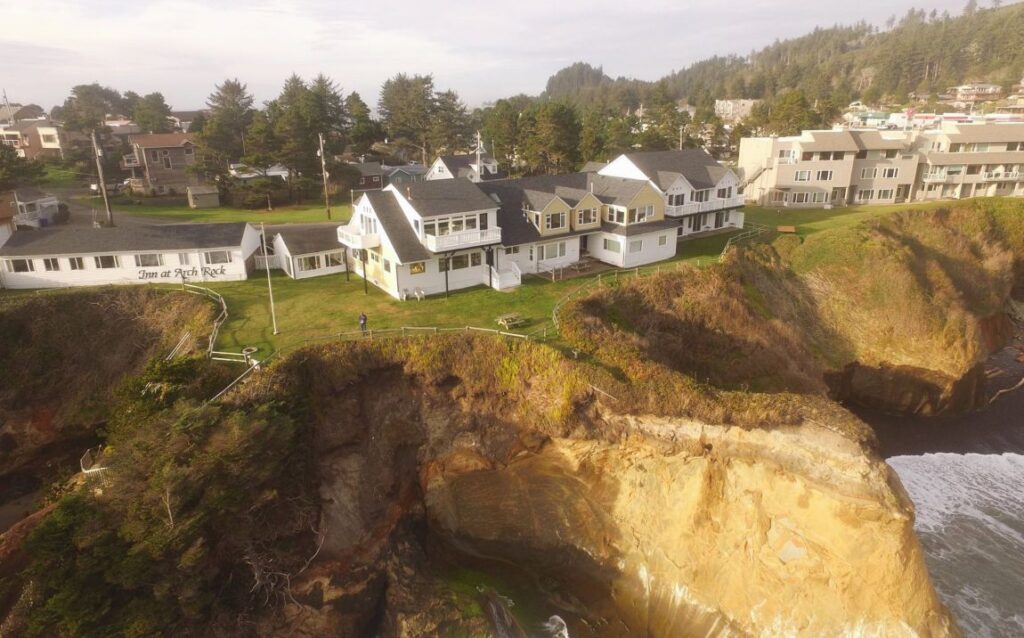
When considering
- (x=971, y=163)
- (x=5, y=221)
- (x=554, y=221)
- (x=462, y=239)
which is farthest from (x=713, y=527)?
(x=971, y=163)

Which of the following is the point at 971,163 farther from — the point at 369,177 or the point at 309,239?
the point at 369,177

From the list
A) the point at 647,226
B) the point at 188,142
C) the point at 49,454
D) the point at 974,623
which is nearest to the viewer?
the point at 974,623

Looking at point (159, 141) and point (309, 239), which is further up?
point (159, 141)

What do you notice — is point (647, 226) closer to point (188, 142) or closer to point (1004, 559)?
point (1004, 559)

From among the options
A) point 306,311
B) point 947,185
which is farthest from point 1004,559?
point 947,185

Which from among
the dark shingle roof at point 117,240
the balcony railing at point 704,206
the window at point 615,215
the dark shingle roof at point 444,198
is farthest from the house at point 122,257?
the balcony railing at point 704,206
